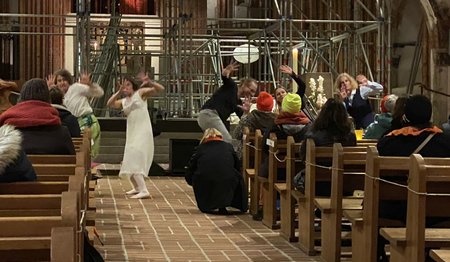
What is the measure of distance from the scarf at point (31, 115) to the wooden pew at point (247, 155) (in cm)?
374

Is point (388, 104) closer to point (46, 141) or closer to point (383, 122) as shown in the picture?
point (383, 122)

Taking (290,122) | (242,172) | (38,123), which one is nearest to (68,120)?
(290,122)

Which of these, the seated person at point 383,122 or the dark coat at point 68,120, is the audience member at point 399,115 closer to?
the seated person at point 383,122

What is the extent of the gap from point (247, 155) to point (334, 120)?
108 inches

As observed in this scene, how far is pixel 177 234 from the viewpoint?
8.23m

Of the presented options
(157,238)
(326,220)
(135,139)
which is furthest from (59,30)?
(326,220)

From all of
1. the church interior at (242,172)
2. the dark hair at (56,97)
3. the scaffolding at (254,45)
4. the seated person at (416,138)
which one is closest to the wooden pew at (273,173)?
the church interior at (242,172)

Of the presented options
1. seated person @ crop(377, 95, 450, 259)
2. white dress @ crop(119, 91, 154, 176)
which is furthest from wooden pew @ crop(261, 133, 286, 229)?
seated person @ crop(377, 95, 450, 259)

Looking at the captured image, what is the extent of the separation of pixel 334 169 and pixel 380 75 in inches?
332

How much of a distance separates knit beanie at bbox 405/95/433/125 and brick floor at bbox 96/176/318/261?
163 cm

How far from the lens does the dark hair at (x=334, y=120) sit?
7.33 m

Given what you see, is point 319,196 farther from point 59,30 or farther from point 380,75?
point 59,30

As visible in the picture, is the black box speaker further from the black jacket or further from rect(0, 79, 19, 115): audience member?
rect(0, 79, 19, 115): audience member

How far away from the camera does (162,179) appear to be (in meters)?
13.5
